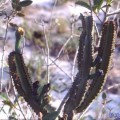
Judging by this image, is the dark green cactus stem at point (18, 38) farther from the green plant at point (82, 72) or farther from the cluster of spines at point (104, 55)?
the cluster of spines at point (104, 55)

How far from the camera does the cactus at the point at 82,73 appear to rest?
5.27ft

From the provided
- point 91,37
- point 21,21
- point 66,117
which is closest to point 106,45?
point 91,37

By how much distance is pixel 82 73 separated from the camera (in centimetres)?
165

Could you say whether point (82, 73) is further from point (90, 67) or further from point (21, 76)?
point (21, 76)

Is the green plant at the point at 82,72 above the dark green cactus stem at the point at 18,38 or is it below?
below

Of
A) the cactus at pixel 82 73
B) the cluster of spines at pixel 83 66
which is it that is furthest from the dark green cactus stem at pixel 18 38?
the cluster of spines at pixel 83 66

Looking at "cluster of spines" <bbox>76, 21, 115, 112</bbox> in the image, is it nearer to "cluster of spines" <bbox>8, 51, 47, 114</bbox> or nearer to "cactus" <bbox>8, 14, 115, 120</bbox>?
"cactus" <bbox>8, 14, 115, 120</bbox>

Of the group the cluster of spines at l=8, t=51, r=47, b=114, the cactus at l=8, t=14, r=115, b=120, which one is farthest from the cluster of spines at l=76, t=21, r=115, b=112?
the cluster of spines at l=8, t=51, r=47, b=114

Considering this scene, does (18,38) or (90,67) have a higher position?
(18,38)

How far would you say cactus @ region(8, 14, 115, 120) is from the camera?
1605mm

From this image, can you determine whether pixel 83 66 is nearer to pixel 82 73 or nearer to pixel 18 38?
pixel 82 73

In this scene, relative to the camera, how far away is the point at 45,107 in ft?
5.92

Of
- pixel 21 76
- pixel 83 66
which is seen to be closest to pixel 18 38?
pixel 21 76

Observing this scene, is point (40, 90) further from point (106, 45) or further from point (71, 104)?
point (106, 45)
